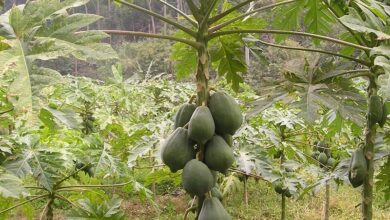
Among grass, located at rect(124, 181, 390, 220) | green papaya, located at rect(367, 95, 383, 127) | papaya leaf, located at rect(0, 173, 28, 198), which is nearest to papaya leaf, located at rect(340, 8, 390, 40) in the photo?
green papaya, located at rect(367, 95, 383, 127)

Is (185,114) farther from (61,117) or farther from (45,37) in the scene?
(45,37)

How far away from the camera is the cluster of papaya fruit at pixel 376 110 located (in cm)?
204

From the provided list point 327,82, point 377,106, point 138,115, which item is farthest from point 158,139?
point 138,115

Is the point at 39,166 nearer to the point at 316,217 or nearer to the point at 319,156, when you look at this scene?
the point at 319,156


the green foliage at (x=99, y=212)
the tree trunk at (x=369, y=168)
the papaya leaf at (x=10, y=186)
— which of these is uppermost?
the papaya leaf at (x=10, y=186)

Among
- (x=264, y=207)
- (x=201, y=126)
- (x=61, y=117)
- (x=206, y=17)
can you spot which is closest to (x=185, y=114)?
(x=201, y=126)

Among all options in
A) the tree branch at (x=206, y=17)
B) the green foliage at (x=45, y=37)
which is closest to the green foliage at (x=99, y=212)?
the tree branch at (x=206, y=17)

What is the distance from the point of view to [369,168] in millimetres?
2205

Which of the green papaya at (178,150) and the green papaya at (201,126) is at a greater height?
the green papaya at (201,126)

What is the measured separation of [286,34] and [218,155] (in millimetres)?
876

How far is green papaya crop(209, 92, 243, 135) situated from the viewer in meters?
1.70

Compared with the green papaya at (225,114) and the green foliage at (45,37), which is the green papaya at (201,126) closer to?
the green papaya at (225,114)

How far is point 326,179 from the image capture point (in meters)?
2.38

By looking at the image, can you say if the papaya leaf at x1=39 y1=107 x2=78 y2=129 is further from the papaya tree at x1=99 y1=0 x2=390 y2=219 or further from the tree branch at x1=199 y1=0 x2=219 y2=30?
the tree branch at x1=199 y1=0 x2=219 y2=30
